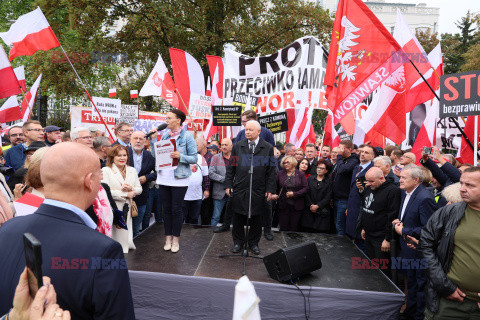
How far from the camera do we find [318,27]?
1619 centimetres

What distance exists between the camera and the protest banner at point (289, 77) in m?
8.27

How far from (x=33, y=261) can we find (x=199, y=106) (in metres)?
8.44

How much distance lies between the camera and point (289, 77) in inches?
329

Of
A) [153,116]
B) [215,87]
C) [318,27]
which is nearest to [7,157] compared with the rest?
[215,87]

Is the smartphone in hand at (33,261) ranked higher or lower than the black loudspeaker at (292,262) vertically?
higher

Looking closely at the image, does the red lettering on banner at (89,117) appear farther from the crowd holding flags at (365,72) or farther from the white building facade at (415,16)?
the white building facade at (415,16)

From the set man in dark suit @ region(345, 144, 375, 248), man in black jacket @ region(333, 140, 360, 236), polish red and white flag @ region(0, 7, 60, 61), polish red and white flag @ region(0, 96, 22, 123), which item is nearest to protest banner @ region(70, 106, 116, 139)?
polish red and white flag @ region(0, 96, 22, 123)

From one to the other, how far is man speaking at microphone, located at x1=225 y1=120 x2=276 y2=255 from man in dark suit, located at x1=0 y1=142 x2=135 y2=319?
11.7 feet

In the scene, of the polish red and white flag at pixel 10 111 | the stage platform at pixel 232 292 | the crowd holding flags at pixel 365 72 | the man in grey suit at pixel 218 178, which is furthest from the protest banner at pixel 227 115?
the polish red and white flag at pixel 10 111

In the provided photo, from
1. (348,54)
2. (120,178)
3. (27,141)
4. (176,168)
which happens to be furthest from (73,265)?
(348,54)

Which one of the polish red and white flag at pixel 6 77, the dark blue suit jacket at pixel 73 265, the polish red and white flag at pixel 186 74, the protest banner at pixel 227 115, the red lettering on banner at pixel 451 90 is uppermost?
the polish red and white flag at pixel 186 74

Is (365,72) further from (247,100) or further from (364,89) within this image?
(247,100)

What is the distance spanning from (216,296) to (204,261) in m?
0.75

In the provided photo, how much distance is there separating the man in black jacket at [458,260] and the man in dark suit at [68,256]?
2.87 m
